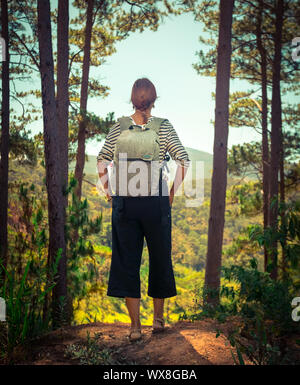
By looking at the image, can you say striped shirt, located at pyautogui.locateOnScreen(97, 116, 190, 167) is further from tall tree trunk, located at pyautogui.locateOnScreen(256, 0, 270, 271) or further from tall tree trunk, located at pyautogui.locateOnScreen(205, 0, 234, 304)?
tall tree trunk, located at pyautogui.locateOnScreen(256, 0, 270, 271)

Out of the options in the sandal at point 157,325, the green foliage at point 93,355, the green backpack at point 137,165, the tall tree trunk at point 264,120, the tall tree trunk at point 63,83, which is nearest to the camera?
the green foliage at point 93,355

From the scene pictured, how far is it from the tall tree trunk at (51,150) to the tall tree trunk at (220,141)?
263cm

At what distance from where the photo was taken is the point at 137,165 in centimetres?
272

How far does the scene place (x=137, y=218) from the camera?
9.00 feet

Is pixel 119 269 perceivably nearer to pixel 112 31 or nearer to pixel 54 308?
pixel 54 308

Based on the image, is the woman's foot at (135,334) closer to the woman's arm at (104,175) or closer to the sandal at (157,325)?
the sandal at (157,325)

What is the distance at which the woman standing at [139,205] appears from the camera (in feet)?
8.95

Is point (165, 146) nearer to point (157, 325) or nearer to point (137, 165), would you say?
point (137, 165)

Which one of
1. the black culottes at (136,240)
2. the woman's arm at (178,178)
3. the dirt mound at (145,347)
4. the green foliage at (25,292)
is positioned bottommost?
the dirt mound at (145,347)

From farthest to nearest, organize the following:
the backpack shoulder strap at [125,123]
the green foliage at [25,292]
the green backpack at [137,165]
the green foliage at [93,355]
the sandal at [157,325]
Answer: the sandal at [157,325], the backpack shoulder strap at [125,123], the green backpack at [137,165], the green foliage at [25,292], the green foliage at [93,355]

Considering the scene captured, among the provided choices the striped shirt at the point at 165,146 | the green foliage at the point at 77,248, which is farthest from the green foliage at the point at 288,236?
the green foliage at the point at 77,248

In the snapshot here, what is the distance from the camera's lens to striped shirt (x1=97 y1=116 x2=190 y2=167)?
2.82 metres

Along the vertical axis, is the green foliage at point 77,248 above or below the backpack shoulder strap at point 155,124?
below
